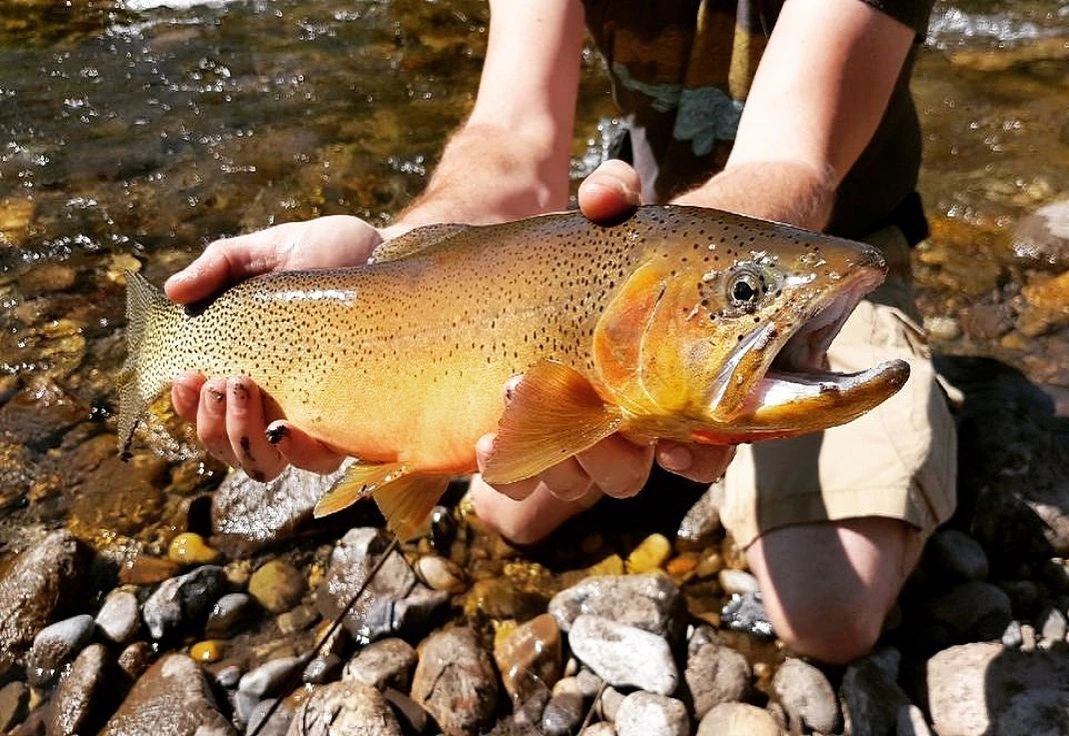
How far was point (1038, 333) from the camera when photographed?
15.1 ft

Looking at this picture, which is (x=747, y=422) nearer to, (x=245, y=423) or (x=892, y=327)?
(x=245, y=423)

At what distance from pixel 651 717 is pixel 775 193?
5.32 ft

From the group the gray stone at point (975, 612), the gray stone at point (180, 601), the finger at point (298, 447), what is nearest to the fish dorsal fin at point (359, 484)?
the finger at point (298, 447)

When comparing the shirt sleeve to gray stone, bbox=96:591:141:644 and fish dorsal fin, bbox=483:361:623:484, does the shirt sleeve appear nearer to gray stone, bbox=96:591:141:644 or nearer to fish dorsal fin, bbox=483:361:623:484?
fish dorsal fin, bbox=483:361:623:484

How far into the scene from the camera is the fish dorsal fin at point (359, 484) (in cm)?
251

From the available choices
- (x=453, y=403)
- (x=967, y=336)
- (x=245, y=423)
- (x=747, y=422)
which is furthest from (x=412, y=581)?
(x=967, y=336)

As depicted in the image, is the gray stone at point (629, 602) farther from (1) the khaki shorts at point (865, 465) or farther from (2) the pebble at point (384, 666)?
(2) the pebble at point (384, 666)

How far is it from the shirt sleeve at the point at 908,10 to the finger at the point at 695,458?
1.73 meters

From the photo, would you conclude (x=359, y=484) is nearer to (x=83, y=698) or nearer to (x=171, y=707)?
(x=171, y=707)

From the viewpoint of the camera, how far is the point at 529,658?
328cm

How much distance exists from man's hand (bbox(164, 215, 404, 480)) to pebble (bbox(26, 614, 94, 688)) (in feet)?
3.20

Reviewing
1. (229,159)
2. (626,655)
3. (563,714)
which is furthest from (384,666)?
(229,159)

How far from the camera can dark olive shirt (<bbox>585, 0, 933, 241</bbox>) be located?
12.8 ft

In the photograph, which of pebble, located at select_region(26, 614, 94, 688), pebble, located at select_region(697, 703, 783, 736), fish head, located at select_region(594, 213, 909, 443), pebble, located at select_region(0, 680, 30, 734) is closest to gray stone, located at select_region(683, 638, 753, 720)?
pebble, located at select_region(697, 703, 783, 736)
